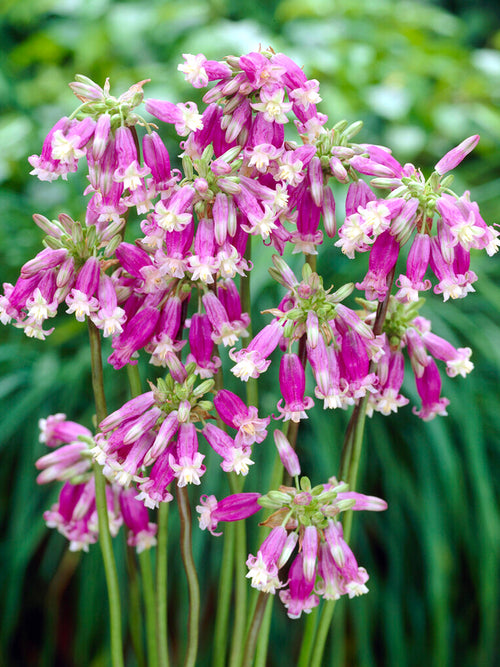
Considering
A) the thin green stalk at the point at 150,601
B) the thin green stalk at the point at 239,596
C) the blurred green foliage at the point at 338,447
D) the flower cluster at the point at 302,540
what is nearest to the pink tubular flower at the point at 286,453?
the flower cluster at the point at 302,540

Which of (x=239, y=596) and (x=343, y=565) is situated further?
(x=239, y=596)

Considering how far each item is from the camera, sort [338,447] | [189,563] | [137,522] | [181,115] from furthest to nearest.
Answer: [338,447] < [137,522] < [189,563] < [181,115]

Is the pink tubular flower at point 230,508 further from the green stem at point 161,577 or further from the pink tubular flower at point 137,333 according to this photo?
the pink tubular flower at point 137,333

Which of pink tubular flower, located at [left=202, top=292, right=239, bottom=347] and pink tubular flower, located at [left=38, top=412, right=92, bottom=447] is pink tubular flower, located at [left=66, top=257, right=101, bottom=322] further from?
pink tubular flower, located at [left=38, top=412, right=92, bottom=447]

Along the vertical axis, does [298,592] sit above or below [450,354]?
below

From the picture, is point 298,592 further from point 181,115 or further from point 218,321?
point 181,115

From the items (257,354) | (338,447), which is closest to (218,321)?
(257,354)

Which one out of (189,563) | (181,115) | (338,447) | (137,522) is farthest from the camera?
(338,447)
